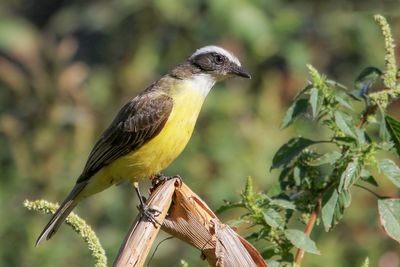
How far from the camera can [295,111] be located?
298 centimetres

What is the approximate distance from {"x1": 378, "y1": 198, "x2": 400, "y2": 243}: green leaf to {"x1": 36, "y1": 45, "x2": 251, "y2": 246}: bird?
1648 mm

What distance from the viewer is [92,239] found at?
2.31m

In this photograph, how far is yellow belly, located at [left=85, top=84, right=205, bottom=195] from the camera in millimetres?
4324

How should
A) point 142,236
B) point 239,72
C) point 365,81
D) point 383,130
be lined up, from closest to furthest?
1. point 142,236
2. point 383,130
3. point 365,81
4. point 239,72

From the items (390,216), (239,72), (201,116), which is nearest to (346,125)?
(390,216)

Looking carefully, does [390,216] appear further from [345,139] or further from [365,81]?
[365,81]

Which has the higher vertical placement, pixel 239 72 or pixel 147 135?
pixel 239 72

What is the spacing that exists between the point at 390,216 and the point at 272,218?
36 centimetres

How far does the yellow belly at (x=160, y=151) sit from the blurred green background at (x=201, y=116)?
0.85 metres

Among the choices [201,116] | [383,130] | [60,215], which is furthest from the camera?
[201,116]

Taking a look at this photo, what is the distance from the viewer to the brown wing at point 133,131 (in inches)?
174

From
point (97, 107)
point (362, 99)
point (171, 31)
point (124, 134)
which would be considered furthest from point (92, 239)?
point (171, 31)

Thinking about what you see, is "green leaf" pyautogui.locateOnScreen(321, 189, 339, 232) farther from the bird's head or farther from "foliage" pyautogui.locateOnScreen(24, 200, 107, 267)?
the bird's head

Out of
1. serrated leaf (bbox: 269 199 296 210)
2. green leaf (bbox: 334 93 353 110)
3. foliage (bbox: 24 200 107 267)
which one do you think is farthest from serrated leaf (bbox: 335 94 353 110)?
foliage (bbox: 24 200 107 267)
